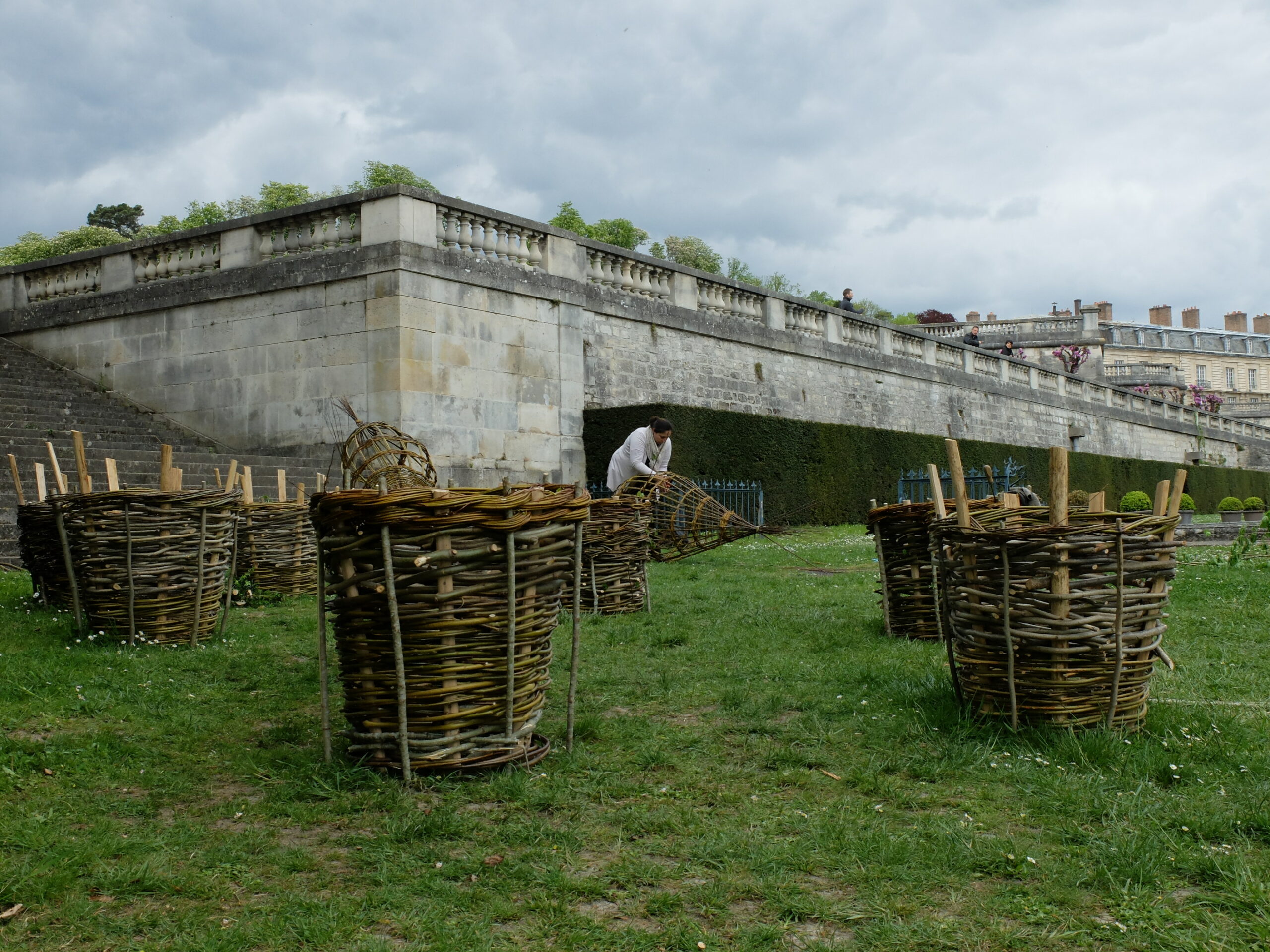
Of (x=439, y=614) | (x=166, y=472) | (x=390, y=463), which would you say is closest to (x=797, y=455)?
(x=390, y=463)

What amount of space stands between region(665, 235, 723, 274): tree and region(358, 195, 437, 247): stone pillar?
1695 inches

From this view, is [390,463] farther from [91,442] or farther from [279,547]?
[91,442]

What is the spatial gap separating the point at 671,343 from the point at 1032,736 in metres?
13.3

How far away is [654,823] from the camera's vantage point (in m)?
3.33

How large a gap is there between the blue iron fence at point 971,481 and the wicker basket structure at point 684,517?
31.8 ft

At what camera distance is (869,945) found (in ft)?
8.24

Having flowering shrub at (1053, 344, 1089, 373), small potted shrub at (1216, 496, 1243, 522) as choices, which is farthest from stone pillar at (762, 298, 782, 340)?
flowering shrub at (1053, 344, 1089, 373)

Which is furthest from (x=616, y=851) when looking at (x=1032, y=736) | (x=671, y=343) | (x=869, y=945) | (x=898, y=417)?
(x=898, y=417)

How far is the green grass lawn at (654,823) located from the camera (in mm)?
2631

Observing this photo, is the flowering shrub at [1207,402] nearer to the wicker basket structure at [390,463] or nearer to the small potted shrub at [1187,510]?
the small potted shrub at [1187,510]

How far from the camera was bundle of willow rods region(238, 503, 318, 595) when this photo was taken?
7926mm

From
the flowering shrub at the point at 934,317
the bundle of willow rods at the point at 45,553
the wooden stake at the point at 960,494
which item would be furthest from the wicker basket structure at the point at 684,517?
the flowering shrub at the point at 934,317

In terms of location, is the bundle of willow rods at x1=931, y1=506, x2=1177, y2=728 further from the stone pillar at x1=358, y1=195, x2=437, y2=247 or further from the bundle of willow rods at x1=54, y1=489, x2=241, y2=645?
the stone pillar at x1=358, y1=195, x2=437, y2=247

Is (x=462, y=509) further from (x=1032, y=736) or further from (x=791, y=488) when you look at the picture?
(x=791, y=488)
